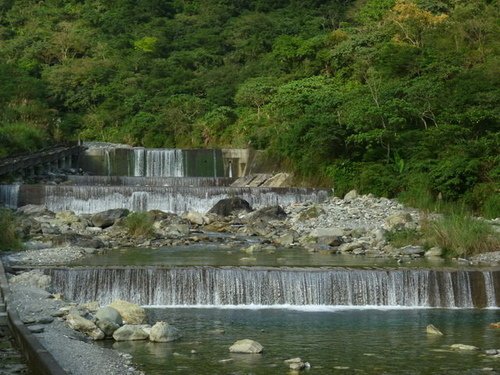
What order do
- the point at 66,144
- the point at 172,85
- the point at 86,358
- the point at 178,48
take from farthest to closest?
the point at 178,48 → the point at 172,85 → the point at 66,144 → the point at 86,358

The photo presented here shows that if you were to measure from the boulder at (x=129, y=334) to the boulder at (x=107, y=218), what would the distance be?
14.3 meters

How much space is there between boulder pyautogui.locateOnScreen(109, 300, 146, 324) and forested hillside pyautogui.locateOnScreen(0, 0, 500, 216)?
50.1 ft

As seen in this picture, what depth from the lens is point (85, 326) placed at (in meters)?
13.8

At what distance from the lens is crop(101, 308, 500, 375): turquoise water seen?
40.2 ft

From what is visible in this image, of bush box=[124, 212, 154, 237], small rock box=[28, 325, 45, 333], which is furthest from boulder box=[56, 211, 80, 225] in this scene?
small rock box=[28, 325, 45, 333]

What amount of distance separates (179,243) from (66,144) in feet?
77.3

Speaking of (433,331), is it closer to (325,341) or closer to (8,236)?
(325,341)

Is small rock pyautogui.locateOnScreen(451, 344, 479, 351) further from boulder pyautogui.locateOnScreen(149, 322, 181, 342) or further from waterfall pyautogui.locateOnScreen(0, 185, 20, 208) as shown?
waterfall pyautogui.locateOnScreen(0, 185, 20, 208)

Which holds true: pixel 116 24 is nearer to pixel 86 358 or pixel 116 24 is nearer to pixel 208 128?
pixel 208 128

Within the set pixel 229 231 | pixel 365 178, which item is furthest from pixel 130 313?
pixel 365 178

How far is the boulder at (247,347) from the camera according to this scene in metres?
13.1

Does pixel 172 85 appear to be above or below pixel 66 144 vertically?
above

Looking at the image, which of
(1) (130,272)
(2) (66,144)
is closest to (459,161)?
(1) (130,272)

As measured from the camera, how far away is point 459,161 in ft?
93.6
